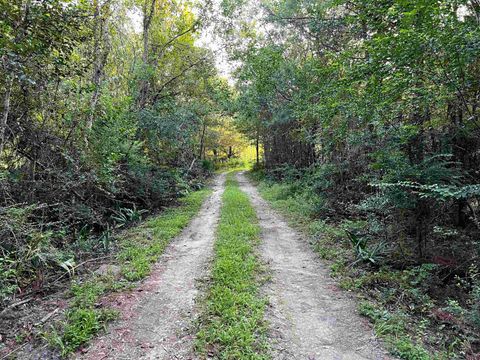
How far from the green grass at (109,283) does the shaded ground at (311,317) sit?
208cm

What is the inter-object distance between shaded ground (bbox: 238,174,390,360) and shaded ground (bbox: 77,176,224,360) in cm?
106

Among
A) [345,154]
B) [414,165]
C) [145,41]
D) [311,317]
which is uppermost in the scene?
[145,41]

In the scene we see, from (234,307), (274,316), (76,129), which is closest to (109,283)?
(234,307)

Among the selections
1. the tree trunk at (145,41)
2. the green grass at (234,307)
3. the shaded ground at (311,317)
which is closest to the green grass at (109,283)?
the green grass at (234,307)

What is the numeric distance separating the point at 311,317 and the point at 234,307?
0.96 meters

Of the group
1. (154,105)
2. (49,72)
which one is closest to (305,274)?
(49,72)

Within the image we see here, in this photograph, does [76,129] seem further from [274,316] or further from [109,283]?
[274,316]

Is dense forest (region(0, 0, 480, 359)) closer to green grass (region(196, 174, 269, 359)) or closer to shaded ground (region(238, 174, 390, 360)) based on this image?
shaded ground (region(238, 174, 390, 360))

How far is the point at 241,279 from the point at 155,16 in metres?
12.3

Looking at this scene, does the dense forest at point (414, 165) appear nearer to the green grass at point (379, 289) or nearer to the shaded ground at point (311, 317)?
the green grass at point (379, 289)

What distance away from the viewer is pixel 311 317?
138 inches

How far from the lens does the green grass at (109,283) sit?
307 cm

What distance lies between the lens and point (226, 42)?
13.3 metres

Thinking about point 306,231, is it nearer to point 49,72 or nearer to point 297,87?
point 49,72
